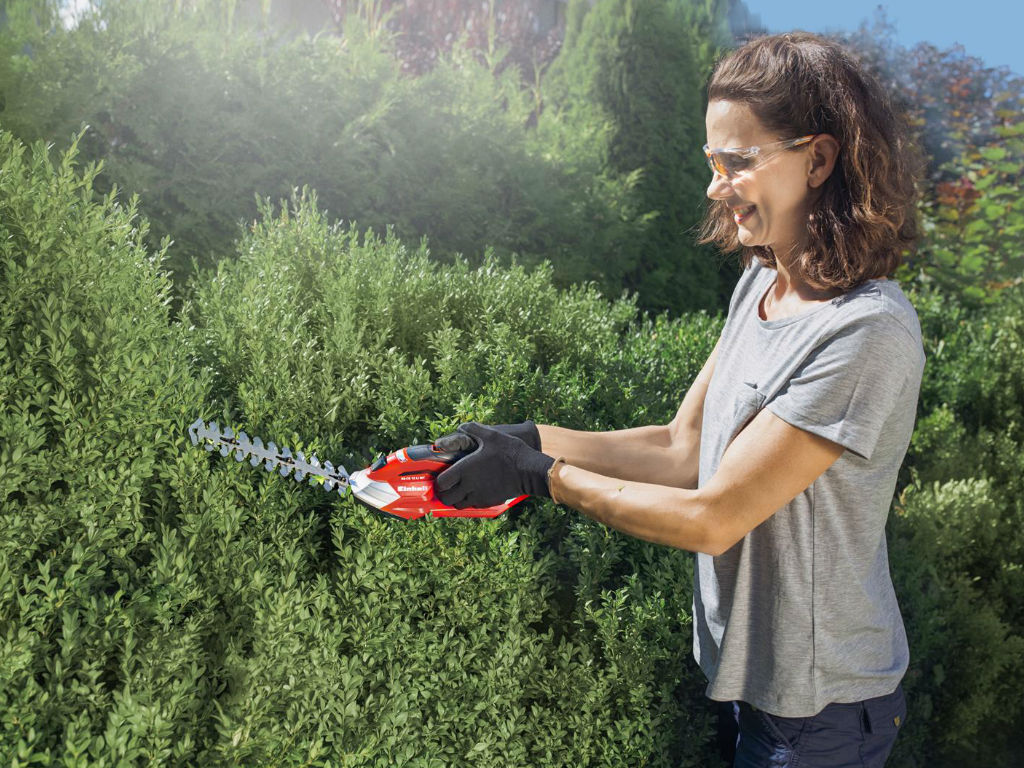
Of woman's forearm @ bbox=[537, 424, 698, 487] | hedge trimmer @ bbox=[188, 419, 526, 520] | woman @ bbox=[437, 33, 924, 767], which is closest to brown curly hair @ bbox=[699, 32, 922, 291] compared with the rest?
woman @ bbox=[437, 33, 924, 767]

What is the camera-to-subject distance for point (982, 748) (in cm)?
412

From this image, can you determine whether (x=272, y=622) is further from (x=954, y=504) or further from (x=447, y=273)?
(x=954, y=504)

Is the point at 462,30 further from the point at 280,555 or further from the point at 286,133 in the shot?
the point at 280,555

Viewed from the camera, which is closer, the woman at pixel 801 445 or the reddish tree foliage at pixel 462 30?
the woman at pixel 801 445

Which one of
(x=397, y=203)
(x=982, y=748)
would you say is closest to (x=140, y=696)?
(x=982, y=748)

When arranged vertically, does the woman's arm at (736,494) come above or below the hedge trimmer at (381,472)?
above

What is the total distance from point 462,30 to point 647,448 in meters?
9.67

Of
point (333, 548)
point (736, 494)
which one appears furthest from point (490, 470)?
point (333, 548)

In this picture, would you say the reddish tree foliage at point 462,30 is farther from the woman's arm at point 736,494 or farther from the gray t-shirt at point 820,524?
the woman's arm at point 736,494

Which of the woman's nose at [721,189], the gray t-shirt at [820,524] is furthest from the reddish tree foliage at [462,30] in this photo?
the gray t-shirt at [820,524]

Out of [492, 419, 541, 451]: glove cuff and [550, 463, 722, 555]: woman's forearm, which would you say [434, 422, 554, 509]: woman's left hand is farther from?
[492, 419, 541, 451]: glove cuff

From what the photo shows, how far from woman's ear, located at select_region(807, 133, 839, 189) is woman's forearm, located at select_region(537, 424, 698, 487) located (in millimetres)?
718

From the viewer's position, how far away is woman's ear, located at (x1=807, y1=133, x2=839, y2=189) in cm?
193

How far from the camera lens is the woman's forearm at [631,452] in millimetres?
2250
